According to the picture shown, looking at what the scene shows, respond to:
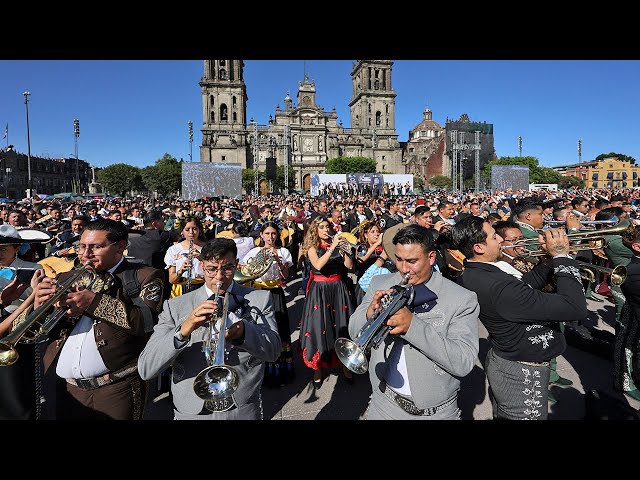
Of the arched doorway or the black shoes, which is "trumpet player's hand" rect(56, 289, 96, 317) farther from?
the arched doorway

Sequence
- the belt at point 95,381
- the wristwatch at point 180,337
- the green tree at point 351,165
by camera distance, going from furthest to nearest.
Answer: the green tree at point 351,165 → the belt at point 95,381 → the wristwatch at point 180,337

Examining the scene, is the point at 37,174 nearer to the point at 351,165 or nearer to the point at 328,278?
the point at 351,165

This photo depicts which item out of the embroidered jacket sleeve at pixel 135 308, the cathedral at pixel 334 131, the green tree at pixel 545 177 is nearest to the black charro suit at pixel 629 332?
the embroidered jacket sleeve at pixel 135 308

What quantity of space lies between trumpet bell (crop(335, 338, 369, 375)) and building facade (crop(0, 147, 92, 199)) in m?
72.9

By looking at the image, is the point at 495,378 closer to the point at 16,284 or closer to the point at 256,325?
the point at 256,325

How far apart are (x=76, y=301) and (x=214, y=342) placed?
94 cm

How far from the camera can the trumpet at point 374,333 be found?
2.07 m

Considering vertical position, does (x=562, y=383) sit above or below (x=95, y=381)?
below

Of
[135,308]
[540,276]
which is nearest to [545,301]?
[540,276]

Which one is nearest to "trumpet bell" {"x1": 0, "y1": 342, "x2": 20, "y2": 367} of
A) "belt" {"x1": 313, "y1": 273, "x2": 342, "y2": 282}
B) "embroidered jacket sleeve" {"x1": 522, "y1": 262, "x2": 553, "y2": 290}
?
"belt" {"x1": 313, "y1": 273, "x2": 342, "y2": 282}

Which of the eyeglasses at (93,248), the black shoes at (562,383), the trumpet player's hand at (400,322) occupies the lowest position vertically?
the black shoes at (562,383)

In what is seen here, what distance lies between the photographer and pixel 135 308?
8.87 ft

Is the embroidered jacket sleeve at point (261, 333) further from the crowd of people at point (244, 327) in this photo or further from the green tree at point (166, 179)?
the green tree at point (166, 179)
